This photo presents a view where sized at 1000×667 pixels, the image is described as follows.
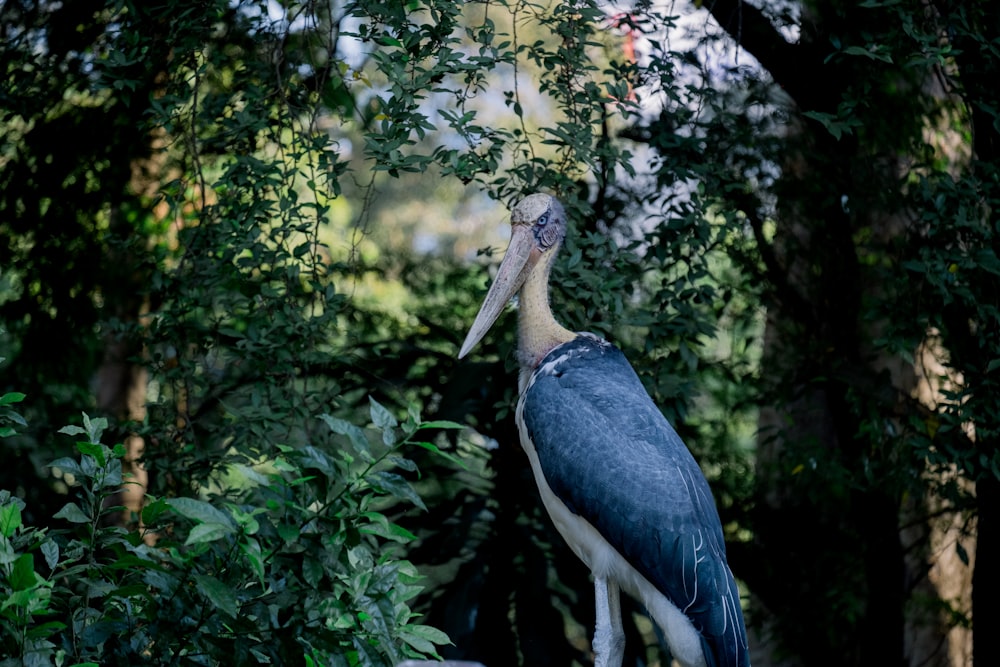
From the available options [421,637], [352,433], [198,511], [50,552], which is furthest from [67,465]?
[421,637]

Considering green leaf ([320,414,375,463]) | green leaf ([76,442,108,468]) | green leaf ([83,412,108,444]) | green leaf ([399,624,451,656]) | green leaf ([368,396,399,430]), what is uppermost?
green leaf ([368,396,399,430])

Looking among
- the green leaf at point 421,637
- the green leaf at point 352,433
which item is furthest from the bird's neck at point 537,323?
the green leaf at point 352,433

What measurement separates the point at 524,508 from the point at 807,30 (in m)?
2.21

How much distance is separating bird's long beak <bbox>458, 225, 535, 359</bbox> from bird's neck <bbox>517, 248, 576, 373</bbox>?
0.03m

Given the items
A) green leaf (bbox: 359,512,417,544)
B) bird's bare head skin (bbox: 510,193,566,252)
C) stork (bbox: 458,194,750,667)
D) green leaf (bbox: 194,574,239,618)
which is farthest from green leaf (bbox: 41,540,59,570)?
bird's bare head skin (bbox: 510,193,566,252)

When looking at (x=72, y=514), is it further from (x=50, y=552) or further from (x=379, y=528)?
(x=379, y=528)

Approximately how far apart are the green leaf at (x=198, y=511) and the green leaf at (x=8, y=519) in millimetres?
361

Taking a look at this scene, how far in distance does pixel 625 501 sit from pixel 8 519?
1643mm

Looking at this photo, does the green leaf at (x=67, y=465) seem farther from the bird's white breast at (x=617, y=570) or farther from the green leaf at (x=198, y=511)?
the bird's white breast at (x=617, y=570)

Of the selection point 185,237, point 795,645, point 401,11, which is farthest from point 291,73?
point 795,645

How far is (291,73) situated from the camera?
13.7 feet

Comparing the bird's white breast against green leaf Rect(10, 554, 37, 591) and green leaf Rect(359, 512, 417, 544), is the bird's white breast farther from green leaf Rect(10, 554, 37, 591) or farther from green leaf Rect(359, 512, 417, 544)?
green leaf Rect(10, 554, 37, 591)

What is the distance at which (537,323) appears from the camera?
356 cm

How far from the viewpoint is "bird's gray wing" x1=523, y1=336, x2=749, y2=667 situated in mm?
3037
